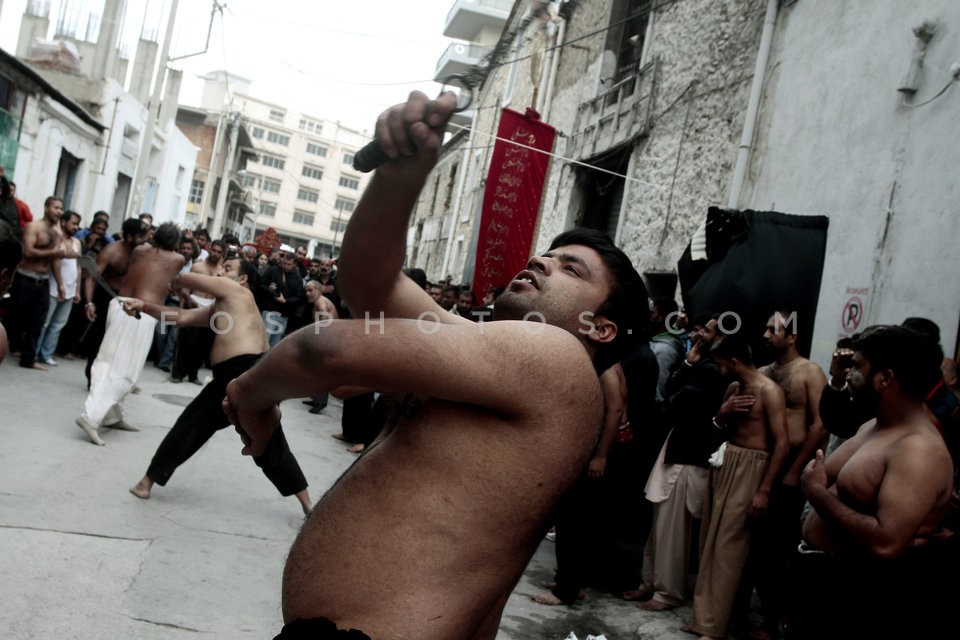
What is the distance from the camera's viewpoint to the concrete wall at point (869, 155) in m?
5.43

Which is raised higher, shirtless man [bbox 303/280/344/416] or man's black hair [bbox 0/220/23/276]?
man's black hair [bbox 0/220/23/276]

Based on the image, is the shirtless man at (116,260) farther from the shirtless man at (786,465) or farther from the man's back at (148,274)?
the shirtless man at (786,465)

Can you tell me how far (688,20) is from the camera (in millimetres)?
10320

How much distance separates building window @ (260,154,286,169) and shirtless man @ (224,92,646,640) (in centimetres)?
8638

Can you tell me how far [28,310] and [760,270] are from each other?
7.76 m

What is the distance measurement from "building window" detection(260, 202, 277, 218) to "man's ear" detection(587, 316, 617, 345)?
87439mm

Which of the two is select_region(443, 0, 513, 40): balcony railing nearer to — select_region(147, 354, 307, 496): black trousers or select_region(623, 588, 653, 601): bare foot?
select_region(147, 354, 307, 496): black trousers

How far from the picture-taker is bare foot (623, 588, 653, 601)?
5625 mm

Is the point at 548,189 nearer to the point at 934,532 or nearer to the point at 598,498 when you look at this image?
the point at 598,498

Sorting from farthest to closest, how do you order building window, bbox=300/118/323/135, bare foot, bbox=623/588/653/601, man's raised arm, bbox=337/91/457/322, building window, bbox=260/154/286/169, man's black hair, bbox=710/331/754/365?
building window, bbox=300/118/323/135
building window, bbox=260/154/286/169
bare foot, bbox=623/588/653/601
man's black hair, bbox=710/331/754/365
man's raised arm, bbox=337/91/457/322

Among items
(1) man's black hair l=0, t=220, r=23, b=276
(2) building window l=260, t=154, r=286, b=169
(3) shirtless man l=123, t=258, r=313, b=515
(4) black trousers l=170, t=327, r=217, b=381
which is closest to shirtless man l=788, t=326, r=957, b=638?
(1) man's black hair l=0, t=220, r=23, b=276

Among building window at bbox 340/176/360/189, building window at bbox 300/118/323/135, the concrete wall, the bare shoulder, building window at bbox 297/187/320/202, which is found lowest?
the bare shoulder

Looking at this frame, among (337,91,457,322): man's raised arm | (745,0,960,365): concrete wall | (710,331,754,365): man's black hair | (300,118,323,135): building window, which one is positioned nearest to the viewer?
(337,91,457,322): man's raised arm

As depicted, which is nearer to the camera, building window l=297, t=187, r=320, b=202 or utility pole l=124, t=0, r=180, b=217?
utility pole l=124, t=0, r=180, b=217
